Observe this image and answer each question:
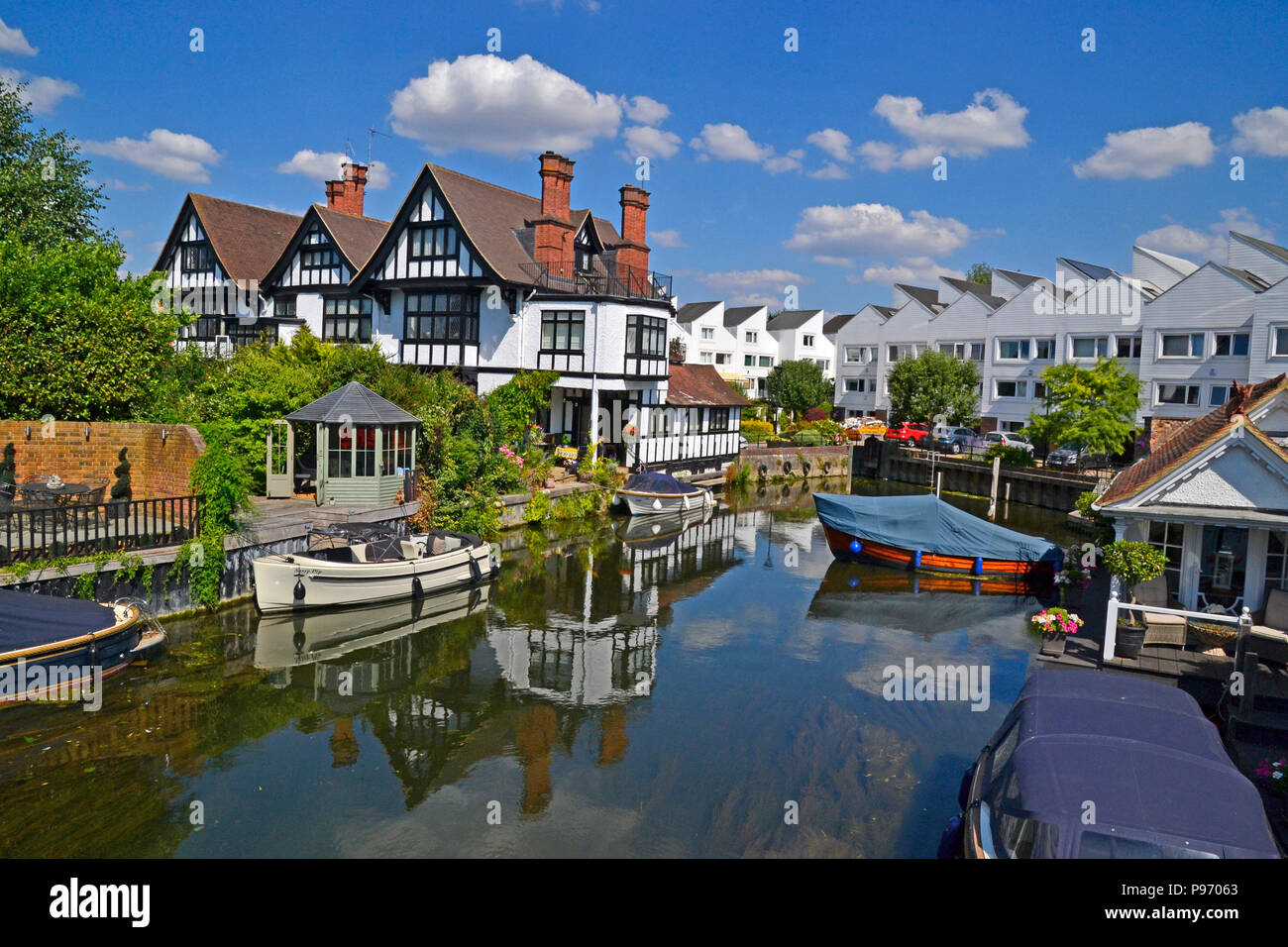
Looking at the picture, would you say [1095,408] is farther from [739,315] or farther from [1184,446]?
[739,315]

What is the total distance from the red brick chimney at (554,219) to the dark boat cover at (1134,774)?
1302 inches

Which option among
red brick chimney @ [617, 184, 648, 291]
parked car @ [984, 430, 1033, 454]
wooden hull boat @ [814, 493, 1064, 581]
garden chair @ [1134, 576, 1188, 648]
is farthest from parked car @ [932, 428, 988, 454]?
garden chair @ [1134, 576, 1188, 648]

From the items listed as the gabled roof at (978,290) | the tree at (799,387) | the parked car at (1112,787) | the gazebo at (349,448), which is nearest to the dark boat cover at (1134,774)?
the parked car at (1112,787)

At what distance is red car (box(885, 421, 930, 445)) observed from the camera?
59.2 m

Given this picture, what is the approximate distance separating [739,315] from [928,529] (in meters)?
65.5

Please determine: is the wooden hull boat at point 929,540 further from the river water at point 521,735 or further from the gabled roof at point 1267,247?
the gabled roof at point 1267,247

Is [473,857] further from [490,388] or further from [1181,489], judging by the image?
[490,388]

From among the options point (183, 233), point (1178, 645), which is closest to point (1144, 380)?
point (1178, 645)

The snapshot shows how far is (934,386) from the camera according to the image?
57.6 m

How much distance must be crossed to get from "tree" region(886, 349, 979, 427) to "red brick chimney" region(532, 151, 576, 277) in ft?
92.3

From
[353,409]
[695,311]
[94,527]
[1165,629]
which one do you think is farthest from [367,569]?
[695,311]

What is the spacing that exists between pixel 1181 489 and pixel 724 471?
32195mm

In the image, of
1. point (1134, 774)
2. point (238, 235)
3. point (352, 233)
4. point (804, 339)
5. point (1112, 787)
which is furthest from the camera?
point (804, 339)

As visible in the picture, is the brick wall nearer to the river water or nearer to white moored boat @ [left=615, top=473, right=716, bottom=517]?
the river water
